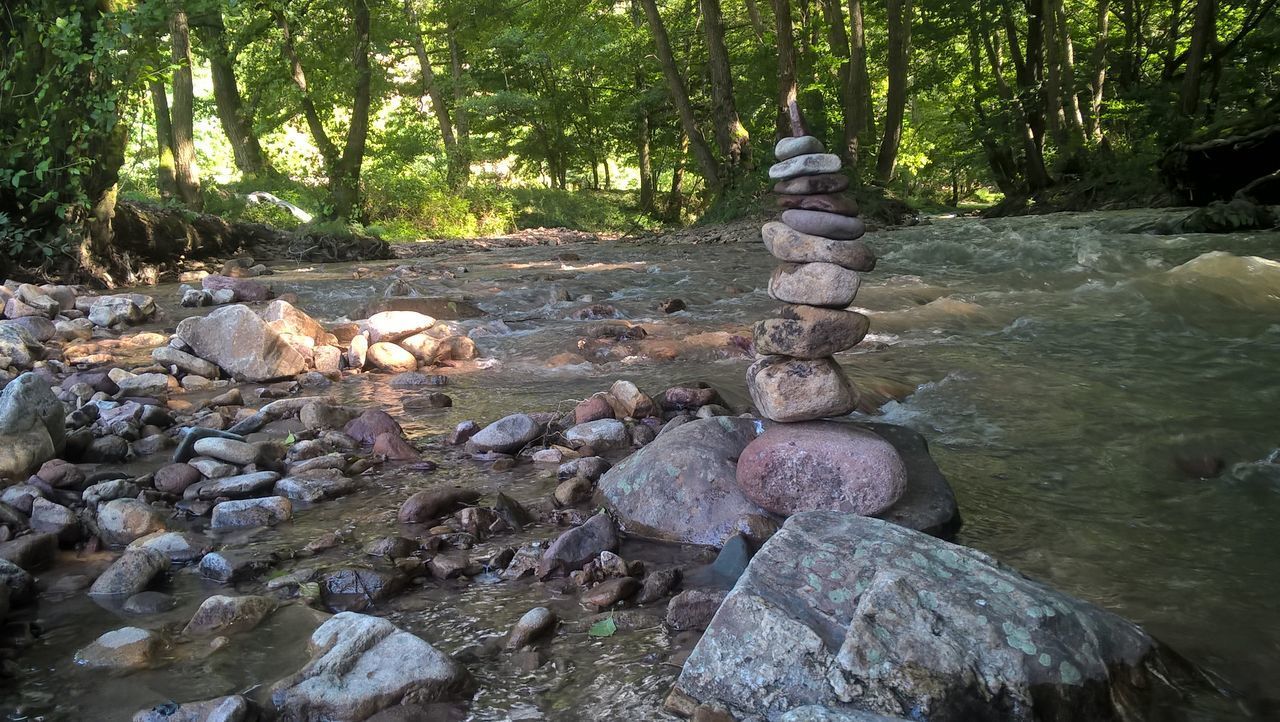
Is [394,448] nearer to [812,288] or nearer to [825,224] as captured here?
[812,288]

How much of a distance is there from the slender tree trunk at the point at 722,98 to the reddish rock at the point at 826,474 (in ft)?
56.0

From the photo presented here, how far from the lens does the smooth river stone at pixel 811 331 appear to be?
12.9 feet

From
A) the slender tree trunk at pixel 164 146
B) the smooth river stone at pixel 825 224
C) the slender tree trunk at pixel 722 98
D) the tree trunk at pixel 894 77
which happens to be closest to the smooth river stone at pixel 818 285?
the smooth river stone at pixel 825 224

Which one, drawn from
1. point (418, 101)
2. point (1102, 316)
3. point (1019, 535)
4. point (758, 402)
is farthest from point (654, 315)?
point (418, 101)

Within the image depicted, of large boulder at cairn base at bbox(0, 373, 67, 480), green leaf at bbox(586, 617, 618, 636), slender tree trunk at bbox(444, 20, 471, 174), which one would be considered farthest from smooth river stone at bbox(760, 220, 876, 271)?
slender tree trunk at bbox(444, 20, 471, 174)

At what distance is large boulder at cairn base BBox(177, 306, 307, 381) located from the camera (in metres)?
6.97

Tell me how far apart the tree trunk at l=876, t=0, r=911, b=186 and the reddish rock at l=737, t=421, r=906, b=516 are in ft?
60.0

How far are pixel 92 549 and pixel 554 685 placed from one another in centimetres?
220

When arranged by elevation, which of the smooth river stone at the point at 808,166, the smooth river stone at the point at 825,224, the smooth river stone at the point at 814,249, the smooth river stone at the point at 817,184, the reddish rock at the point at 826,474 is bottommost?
the reddish rock at the point at 826,474

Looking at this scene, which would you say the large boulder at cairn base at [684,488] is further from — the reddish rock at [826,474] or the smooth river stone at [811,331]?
the smooth river stone at [811,331]

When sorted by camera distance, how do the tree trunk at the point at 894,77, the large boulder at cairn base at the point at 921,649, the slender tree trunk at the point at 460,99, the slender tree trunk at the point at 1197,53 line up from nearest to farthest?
the large boulder at cairn base at the point at 921,649, the slender tree trunk at the point at 1197,53, the tree trunk at the point at 894,77, the slender tree trunk at the point at 460,99

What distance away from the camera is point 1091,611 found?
8.41ft

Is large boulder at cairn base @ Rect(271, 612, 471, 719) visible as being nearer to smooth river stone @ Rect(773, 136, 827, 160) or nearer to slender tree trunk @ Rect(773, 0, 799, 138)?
smooth river stone @ Rect(773, 136, 827, 160)

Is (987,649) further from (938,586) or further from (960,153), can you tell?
(960,153)
